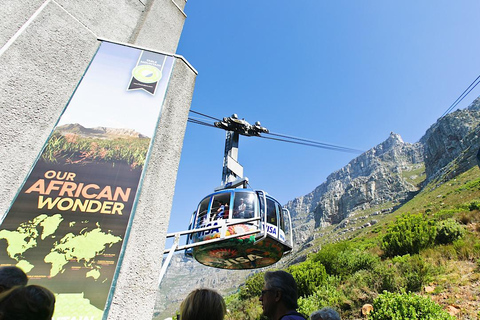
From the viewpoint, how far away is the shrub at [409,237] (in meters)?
9.98

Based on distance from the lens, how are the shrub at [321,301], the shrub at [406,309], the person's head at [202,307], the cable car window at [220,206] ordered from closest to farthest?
the person's head at [202,307]
the shrub at [406,309]
the cable car window at [220,206]
the shrub at [321,301]

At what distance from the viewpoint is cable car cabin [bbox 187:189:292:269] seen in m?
5.67

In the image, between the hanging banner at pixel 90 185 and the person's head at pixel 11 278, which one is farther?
the hanging banner at pixel 90 185

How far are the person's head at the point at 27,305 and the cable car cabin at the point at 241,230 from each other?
14.3ft

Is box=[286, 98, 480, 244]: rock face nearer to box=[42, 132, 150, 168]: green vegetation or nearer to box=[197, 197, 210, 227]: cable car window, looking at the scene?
box=[197, 197, 210, 227]: cable car window

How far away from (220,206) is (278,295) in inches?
175

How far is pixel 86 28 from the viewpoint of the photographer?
3.12 metres

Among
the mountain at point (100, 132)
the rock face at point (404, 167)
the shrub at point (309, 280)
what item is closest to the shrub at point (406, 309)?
the shrub at point (309, 280)

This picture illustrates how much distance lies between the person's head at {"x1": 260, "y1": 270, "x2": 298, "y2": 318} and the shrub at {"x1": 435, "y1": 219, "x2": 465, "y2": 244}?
11.4 m

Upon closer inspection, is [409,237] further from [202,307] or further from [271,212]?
[202,307]

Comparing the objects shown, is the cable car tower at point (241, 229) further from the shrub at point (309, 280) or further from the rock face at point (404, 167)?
the rock face at point (404, 167)

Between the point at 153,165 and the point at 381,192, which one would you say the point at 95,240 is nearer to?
the point at 153,165

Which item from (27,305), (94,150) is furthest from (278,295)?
(94,150)

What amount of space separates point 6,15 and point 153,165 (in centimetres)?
225
